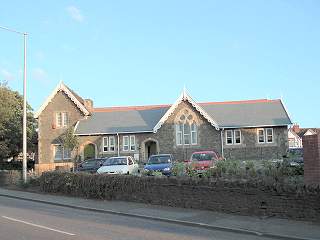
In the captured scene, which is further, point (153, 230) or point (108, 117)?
point (108, 117)

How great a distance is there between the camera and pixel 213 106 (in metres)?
49.6

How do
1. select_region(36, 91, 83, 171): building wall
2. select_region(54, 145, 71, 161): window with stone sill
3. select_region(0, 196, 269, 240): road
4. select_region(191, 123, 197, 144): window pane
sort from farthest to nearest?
1. select_region(36, 91, 83, 171): building wall
2. select_region(54, 145, 71, 161): window with stone sill
3. select_region(191, 123, 197, 144): window pane
4. select_region(0, 196, 269, 240): road

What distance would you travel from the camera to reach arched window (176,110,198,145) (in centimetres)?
4594

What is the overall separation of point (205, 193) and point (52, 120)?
35.2 meters

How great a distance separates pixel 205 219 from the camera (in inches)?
588

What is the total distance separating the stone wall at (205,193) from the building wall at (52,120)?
1047 inches

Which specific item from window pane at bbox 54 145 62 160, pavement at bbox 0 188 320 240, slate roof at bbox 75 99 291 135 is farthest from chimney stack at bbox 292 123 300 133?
pavement at bbox 0 188 320 240

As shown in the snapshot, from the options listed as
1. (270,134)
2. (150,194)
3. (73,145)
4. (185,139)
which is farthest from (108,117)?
(150,194)

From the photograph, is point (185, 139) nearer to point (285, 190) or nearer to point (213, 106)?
point (213, 106)

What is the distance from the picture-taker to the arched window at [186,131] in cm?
4594

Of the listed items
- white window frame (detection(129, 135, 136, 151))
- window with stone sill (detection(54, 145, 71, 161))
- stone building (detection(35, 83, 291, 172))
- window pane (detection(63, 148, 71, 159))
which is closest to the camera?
stone building (detection(35, 83, 291, 172))

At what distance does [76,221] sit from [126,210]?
10.4 feet

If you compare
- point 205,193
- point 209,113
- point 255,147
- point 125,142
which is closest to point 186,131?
point 209,113

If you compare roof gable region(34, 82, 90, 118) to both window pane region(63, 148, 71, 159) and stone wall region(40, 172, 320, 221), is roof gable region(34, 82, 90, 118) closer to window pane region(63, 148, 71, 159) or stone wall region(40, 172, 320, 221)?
window pane region(63, 148, 71, 159)
